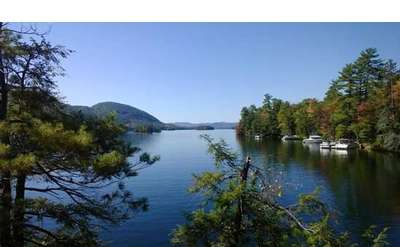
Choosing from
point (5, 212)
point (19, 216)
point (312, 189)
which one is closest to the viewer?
point (5, 212)

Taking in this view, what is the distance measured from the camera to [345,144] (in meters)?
63.2

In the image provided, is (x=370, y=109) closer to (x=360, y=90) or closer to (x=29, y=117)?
(x=360, y=90)

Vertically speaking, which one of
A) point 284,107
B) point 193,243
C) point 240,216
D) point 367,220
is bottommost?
point 367,220

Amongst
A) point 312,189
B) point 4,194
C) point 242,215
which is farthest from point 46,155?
point 312,189

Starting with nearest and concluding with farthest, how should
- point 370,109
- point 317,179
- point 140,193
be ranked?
point 140,193 → point 317,179 → point 370,109

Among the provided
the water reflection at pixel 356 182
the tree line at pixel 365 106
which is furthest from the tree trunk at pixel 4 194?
the tree line at pixel 365 106

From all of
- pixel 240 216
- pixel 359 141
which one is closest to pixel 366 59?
pixel 359 141

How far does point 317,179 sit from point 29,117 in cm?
3077

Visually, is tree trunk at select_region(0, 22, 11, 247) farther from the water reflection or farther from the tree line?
the tree line

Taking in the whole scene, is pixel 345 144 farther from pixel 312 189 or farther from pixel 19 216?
pixel 19 216

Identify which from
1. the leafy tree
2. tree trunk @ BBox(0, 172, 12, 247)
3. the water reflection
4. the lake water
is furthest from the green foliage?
the water reflection

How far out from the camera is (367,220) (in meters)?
22.4

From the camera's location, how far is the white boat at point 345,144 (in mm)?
62438

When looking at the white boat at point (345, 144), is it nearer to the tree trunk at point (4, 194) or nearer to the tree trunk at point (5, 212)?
the tree trunk at point (4, 194)
